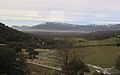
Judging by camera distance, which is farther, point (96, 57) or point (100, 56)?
point (100, 56)

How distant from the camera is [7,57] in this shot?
1141 inches

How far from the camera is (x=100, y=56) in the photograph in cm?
5659

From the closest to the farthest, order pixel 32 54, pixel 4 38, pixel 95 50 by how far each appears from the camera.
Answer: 1. pixel 32 54
2. pixel 95 50
3. pixel 4 38

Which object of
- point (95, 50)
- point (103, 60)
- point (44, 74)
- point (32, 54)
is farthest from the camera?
point (95, 50)

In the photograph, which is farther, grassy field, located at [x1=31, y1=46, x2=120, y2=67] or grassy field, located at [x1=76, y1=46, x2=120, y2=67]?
grassy field, located at [x1=76, y1=46, x2=120, y2=67]

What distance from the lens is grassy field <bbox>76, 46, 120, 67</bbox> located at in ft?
164

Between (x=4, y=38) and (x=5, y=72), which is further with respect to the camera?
(x=4, y=38)

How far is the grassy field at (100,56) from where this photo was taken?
50.0 m

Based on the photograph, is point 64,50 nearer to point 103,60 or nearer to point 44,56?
point 103,60

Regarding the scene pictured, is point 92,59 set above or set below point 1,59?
below

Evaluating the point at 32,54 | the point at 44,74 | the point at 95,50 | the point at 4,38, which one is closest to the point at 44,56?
the point at 32,54

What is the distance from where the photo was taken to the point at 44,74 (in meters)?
33.2

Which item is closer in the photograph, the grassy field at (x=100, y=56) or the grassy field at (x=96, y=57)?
the grassy field at (x=96, y=57)

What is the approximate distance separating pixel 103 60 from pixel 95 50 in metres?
11.0
